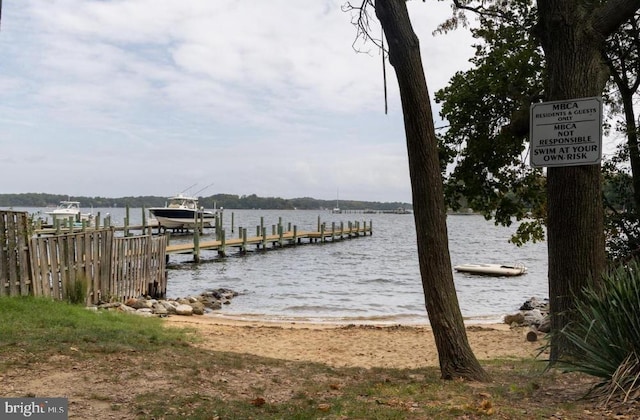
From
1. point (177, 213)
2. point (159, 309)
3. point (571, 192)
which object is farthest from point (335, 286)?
point (177, 213)

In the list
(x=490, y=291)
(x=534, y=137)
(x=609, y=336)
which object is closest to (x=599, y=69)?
(x=534, y=137)

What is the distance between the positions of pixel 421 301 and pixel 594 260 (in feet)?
53.0

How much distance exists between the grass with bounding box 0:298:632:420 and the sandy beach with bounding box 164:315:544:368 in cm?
268

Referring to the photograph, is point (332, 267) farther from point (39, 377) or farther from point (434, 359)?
point (39, 377)

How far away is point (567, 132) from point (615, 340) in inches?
89.7

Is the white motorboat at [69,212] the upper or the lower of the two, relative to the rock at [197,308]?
upper

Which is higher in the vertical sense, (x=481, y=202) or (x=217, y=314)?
(x=481, y=202)

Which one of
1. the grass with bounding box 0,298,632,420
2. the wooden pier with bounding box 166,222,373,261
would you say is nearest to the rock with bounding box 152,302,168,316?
the grass with bounding box 0,298,632,420

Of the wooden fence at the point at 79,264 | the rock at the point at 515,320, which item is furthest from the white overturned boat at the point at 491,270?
the wooden fence at the point at 79,264

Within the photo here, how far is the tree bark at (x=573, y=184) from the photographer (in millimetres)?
5805

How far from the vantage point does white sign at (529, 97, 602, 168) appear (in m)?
5.69

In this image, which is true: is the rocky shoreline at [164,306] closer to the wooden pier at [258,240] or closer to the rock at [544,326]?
the rock at [544,326]

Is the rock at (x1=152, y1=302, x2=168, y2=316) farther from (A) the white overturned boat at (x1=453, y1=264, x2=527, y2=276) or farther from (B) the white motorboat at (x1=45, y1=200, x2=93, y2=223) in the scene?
(B) the white motorboat at (x1=45, y1=200, x2=93, y2=223)

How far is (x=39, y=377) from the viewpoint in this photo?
16.9ft
